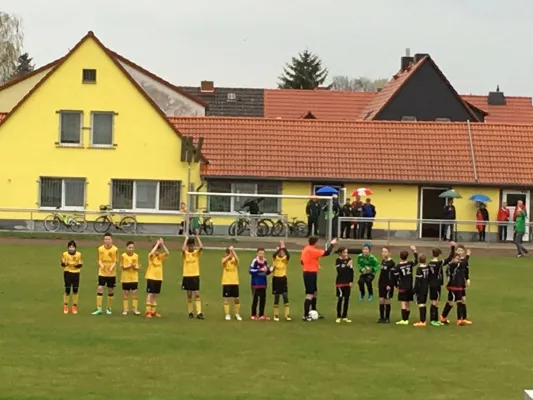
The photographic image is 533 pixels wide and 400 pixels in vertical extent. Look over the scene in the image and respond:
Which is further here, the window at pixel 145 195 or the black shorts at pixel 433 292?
the window at pixel 145 195

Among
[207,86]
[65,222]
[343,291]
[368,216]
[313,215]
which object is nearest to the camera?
[343,291]

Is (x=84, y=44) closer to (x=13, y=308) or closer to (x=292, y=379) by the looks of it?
(x=13, y=308)

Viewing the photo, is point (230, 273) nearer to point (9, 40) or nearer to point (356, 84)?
point (9, 40)

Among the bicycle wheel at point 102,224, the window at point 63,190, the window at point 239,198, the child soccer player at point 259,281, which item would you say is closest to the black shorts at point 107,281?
the child soccer player at point 259,281

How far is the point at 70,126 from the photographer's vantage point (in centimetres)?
5006

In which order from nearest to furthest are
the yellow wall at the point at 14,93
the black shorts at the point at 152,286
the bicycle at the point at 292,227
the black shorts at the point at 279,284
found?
1. the black shorts at the point at 152,286
2. the black shorts at the point at 279,284
3. the bicycle at the point at 292,227
4. the yellow wall at the point at 14,93

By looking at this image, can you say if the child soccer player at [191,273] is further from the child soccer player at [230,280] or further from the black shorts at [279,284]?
the black shorts at [279,284]

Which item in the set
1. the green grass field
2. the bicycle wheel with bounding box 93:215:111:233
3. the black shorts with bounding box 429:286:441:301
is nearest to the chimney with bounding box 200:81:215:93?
the bicycle wheel with bounding box 93:215:111:233

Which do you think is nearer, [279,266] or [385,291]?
[385,291]

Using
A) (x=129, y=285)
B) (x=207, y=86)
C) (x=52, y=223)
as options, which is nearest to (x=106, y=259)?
(x=129, y=285)

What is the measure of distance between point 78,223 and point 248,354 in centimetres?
2963

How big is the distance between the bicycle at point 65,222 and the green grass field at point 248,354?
62.9 ft

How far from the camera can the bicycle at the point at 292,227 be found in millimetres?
44375

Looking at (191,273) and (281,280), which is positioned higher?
(191,273)
